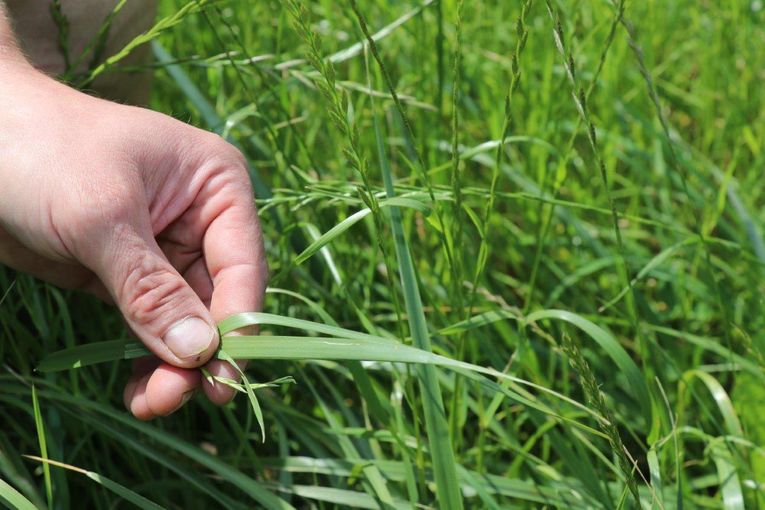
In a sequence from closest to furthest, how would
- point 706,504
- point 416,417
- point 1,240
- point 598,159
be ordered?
point 598,159
point 416,417
point 1,240
point 706,504

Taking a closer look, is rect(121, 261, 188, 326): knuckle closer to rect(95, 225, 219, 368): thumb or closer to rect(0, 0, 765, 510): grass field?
rect(95, 225, 219, 368): thumb

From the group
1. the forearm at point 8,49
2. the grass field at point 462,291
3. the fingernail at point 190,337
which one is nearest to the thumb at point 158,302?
the fingernail at point 190,337

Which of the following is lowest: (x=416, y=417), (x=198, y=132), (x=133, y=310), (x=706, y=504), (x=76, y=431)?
(x=706, y=504)

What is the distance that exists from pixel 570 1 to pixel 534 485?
3.12 ft

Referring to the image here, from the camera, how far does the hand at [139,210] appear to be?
0.93 m

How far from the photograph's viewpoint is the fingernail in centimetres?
92

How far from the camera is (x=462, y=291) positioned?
3.58 feet

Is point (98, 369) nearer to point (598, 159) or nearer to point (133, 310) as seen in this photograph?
point (133, 310)

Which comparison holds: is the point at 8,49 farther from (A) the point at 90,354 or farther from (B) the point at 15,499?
(B) the point at 15,499

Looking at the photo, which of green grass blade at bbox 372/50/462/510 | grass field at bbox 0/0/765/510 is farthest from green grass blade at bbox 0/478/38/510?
green grass blade at bbox 372/50/462/510

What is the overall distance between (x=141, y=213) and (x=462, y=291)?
393mm

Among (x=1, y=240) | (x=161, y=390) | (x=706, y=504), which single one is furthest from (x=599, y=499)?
(x=1, y=240)

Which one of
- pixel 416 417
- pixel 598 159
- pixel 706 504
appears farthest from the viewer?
pixel 706 504

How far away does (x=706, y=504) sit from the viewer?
48.6 inches
